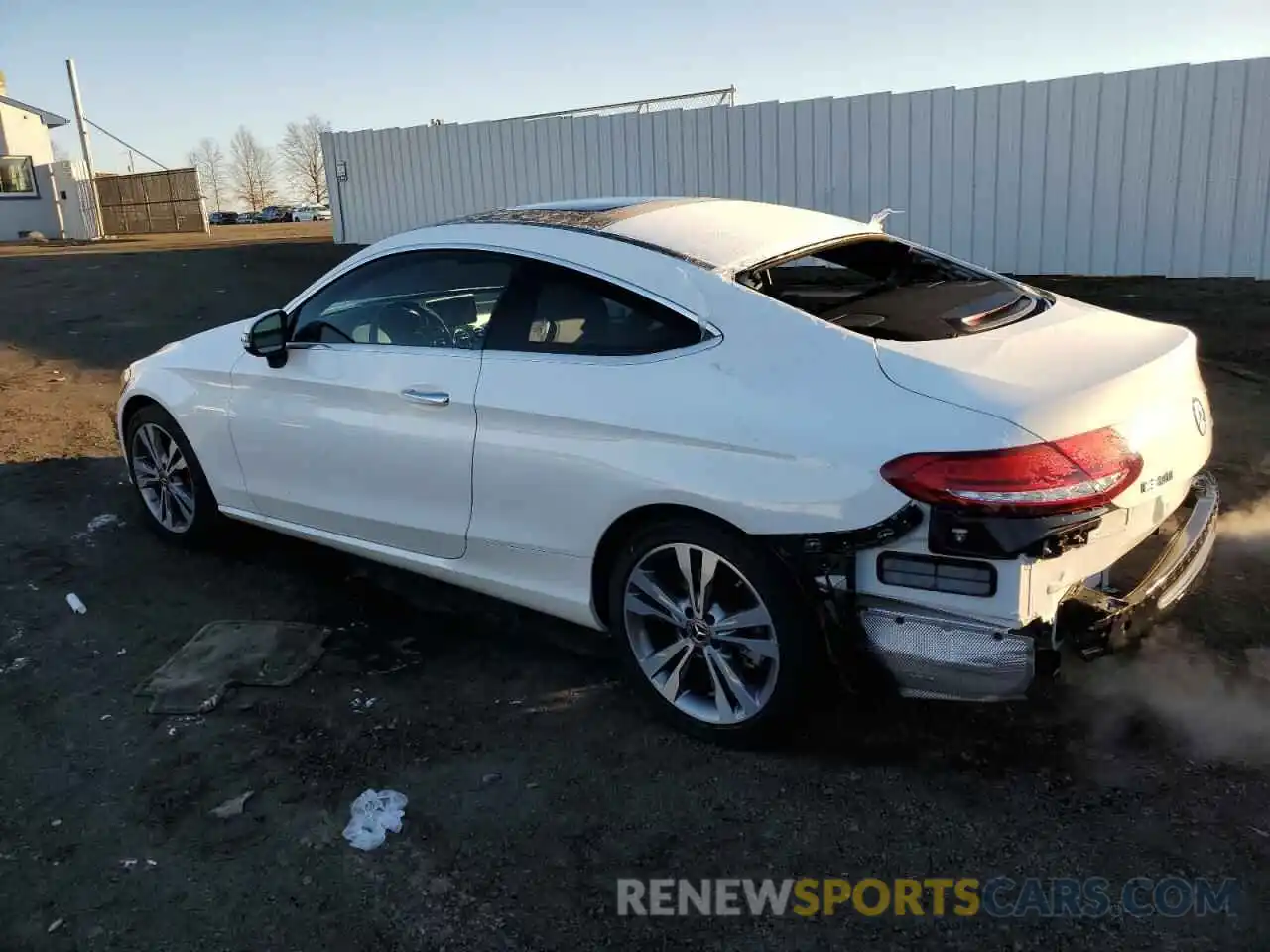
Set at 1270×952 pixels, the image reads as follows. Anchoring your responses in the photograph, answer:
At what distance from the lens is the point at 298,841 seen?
2914 mm

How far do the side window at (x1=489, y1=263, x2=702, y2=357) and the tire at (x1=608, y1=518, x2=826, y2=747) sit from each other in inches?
23.3

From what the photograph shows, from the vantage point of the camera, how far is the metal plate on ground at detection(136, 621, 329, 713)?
3.74m

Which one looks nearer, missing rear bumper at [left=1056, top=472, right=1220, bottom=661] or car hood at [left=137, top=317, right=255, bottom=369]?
missing rear bumper at [left=1056, top=472, right=1220, bottom=661]

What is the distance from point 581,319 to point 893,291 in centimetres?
109

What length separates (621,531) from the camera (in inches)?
129

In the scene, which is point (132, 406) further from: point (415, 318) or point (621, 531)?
point (621, 531)

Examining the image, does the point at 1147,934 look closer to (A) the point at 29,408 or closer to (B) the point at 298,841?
(B) the point at 298,841

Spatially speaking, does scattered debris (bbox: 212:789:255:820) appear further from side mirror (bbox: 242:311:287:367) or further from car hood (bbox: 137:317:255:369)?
car hood (bbox: 137:317:255:369)

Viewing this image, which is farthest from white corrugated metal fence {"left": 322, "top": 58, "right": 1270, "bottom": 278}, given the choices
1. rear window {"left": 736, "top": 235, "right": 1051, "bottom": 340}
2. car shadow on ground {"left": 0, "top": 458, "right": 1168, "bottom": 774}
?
car shadow on ground {"left": 0, "top": 458, "right": 1168, "bottom": 774}

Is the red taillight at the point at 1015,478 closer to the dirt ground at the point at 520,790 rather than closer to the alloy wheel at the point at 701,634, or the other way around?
the alloy wheel at the point at 701,634

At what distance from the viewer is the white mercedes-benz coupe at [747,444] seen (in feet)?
8.75

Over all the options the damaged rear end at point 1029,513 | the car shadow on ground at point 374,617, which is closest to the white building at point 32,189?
the car shadow on ground at point 374,617

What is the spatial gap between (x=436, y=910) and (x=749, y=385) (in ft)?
5.38

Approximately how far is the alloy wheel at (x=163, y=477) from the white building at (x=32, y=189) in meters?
28.8
